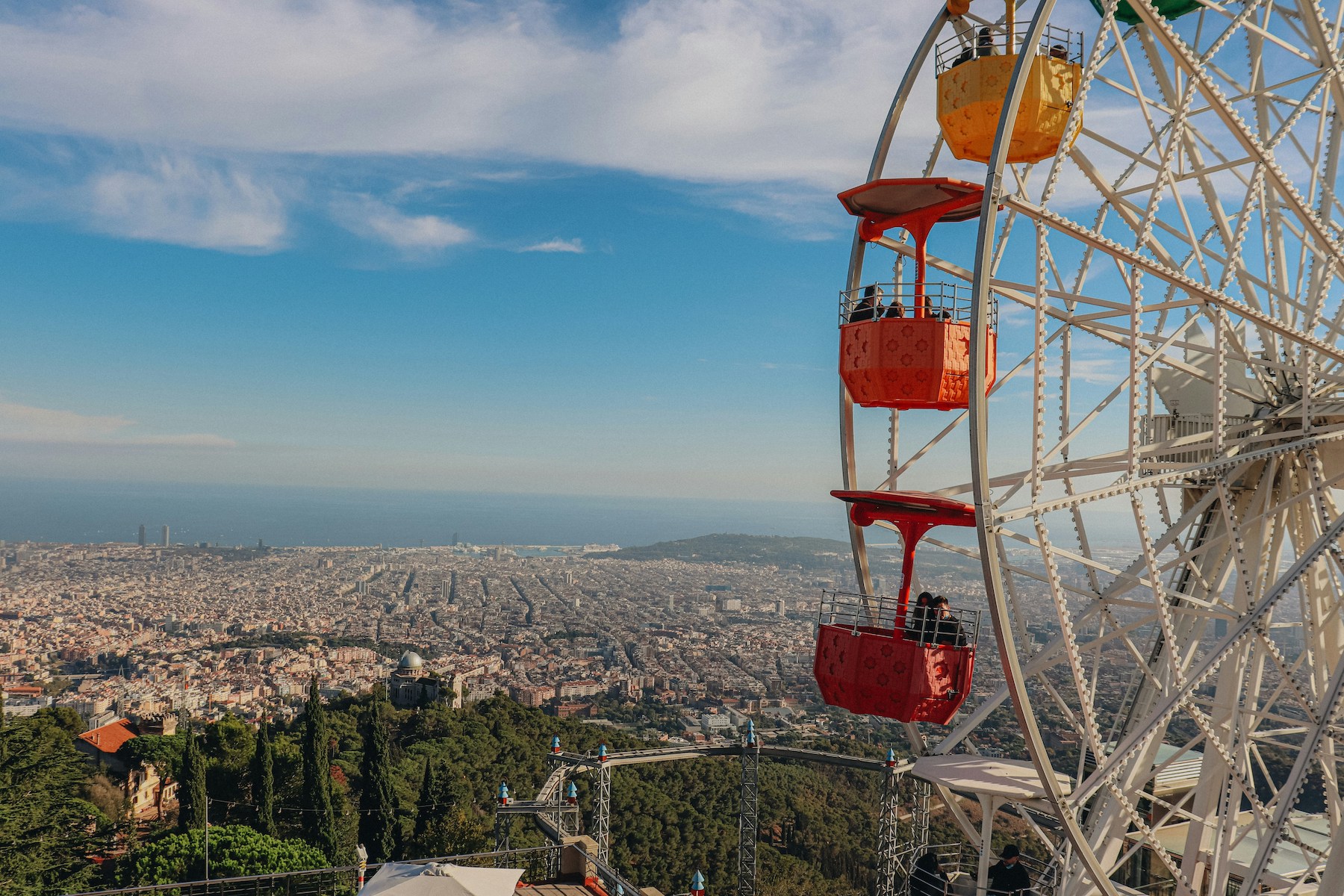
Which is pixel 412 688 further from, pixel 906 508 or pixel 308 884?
pixel 906 508

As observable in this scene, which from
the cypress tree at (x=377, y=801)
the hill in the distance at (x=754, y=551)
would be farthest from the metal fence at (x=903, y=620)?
the hill in the distance at (x=754, y=551)

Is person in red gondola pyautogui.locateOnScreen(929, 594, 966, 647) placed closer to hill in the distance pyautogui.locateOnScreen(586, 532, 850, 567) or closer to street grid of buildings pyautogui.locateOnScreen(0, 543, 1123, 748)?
street grid of buildings pyautogui.locateOnScreen(0, 543, 1123, 748)

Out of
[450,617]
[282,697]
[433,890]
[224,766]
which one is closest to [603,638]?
[450,617]

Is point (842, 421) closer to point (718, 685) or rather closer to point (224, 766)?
point (224, 766)

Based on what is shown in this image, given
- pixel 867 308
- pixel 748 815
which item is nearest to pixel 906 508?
pixel 867 308

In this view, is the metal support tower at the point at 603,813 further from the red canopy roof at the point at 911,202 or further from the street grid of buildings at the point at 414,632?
the street grid of buildings at the point at 414,632

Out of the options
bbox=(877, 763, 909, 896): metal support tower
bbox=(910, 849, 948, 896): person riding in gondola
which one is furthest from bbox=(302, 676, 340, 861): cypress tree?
bbox=(910, 849, 948, 896): person riding in gondola
